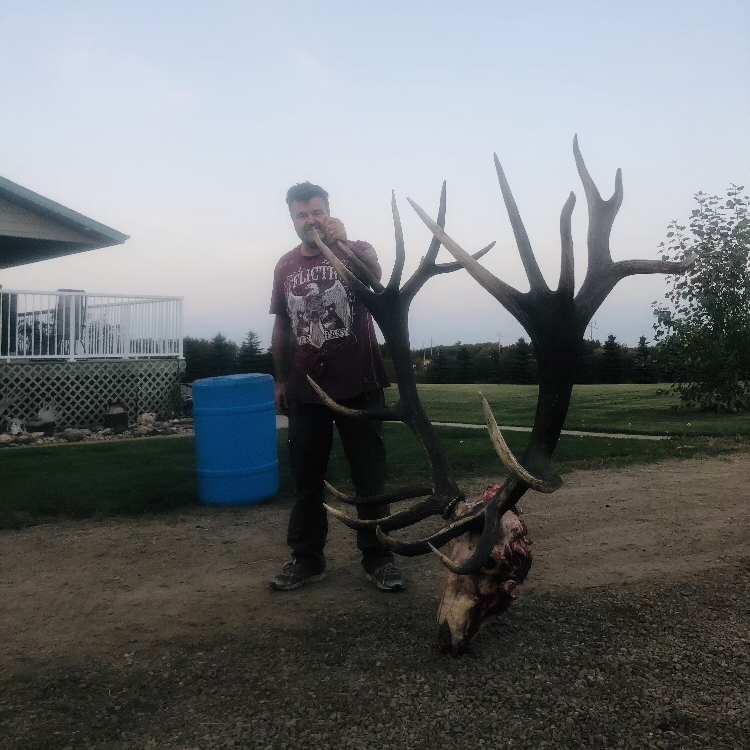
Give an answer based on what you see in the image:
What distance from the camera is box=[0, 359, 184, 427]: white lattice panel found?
39.1 ft

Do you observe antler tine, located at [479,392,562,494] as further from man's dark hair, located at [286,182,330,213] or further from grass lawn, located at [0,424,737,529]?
grass lawn, located at [0,424,737,529]

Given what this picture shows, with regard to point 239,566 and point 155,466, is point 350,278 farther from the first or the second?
point 155,466

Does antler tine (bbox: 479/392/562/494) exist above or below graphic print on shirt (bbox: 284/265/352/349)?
below

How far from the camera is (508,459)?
7.45 feet

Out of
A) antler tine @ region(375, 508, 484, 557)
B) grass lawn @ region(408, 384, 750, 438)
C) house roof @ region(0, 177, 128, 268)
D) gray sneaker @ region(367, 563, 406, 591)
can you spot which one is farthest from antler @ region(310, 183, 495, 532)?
house roof @ region(0, 177, 128, 268)

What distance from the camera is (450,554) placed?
9.21 ft

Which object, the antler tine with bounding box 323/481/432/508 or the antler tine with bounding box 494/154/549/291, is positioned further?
the antler tine with bounding box 323/481/432/508

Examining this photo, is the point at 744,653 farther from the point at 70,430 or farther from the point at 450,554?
the point at 70,430

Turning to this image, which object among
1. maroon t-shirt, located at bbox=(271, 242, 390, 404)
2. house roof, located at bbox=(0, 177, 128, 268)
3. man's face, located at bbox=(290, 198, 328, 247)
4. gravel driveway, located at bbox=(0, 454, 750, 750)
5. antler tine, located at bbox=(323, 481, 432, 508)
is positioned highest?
house roof, located at bbox=(0, 177, 128, 268)

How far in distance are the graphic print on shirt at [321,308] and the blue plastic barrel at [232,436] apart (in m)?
2.15

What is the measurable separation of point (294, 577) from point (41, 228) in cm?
1007

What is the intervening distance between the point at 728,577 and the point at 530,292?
2187 millimetres

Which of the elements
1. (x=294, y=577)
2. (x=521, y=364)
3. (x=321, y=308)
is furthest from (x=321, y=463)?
(x=521, y=364)

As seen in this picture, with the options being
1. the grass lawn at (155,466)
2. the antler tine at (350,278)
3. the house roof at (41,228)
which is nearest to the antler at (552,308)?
the antler tine at (350,278)
